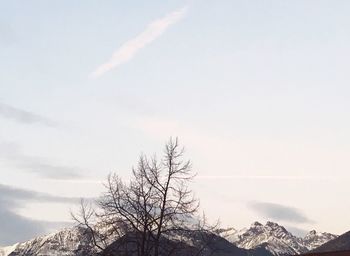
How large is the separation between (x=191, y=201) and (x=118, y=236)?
4.85 meters

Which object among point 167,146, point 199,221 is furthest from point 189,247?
point 167,146

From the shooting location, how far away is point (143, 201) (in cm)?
3453

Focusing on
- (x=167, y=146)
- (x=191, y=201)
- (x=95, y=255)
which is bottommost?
(x=95, y=255)

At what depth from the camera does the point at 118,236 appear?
117ft

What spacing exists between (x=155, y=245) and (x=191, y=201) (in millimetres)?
3231

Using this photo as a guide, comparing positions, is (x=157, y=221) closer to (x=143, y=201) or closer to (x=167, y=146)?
(x=143, y=201)

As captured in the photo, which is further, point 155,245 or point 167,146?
point 167,146

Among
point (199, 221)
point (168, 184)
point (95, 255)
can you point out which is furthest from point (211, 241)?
point (95, 255)

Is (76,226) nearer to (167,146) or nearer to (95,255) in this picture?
(95,255)

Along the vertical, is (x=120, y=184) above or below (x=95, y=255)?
above

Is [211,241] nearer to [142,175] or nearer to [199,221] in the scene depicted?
[199,221]

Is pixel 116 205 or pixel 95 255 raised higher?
pixel 116 205

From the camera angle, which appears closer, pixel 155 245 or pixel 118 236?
pixel 155 245

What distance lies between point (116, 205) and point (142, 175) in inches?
87.1
